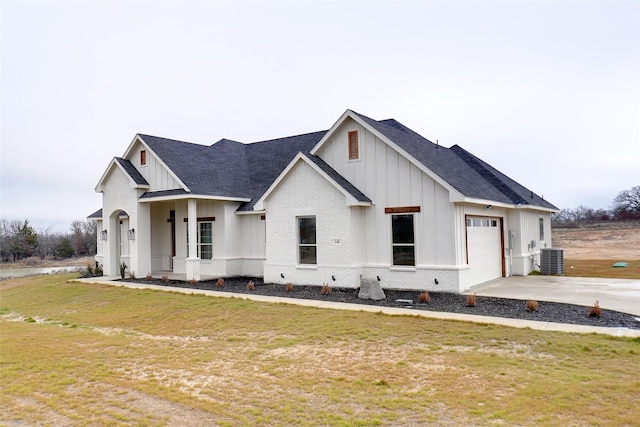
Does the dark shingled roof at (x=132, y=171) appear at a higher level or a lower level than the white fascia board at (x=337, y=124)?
lower

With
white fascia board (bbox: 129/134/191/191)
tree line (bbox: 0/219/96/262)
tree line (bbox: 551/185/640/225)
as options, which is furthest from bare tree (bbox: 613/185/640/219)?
tree line (bbox: 0/219/96/262)

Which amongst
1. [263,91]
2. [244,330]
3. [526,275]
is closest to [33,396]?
[244,330]

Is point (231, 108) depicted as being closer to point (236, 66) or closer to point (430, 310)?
point (236, 66)

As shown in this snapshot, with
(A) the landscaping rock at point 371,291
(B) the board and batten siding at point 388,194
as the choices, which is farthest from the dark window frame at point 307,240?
(A) the landscaping rock at point 371,291

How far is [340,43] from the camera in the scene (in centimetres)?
1903

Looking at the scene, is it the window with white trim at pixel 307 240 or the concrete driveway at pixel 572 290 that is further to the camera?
the window with white trim at pixel 307 240

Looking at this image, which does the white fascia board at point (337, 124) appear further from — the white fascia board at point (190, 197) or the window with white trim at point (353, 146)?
the white fascia board at point (190, 197)

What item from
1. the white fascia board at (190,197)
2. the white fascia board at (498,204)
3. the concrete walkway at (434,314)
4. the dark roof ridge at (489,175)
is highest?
the dark roof ridge at (489,175)

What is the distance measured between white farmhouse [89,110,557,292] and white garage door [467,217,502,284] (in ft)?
0.14

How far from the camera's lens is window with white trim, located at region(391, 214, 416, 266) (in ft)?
49.1

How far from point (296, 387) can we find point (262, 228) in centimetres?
1376

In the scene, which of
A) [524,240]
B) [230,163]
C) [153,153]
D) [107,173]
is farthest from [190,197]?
[524,240]

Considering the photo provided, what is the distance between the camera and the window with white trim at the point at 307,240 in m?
16.3

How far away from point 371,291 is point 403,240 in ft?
8.66
